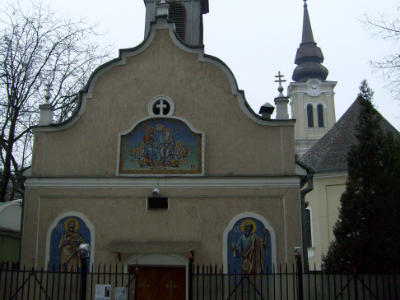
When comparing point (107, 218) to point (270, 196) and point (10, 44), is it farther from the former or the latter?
point (10, 44)

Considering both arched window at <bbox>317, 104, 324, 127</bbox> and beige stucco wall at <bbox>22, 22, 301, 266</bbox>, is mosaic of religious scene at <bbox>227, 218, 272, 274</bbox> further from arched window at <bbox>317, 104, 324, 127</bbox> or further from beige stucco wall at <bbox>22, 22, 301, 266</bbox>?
arched window at <bbox>317, 104, 324, 127</bbox>

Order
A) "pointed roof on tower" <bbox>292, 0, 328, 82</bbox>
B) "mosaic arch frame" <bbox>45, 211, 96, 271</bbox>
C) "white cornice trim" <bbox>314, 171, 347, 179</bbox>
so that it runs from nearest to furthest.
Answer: "mosaic arch frame" <bbox>45, 211, 96, 271</bbox>
"white cornice trim" <bbox>314, 171, 347, 179</bbox>
"pointed roof on tower" <bbox>292, 0, 328, 82</bbox>

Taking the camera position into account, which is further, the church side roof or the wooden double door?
the church side roof

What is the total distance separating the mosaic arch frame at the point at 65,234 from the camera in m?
13.3

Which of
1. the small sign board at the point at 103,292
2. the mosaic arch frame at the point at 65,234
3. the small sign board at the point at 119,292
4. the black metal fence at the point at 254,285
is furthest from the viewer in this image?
the mosaic arch frame at the point at 65,234

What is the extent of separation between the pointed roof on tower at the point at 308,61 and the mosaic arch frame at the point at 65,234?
46156 mm

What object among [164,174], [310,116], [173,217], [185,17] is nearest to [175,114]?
[164,174]

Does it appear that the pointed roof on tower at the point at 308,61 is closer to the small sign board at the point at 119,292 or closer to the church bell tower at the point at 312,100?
the church bell tower at the point at 312,100

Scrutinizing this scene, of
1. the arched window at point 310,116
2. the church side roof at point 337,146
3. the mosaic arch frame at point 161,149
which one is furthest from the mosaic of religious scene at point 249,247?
the arched window at point 310,116

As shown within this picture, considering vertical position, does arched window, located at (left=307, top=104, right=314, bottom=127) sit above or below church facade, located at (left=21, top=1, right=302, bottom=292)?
above

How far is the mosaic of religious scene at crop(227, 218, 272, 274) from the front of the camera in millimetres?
12945

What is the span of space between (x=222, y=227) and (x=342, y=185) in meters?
12.5

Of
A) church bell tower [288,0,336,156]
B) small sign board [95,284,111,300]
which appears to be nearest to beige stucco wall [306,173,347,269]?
small sign board [95,284,111,300]

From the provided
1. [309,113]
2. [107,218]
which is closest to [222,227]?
[107,218]
